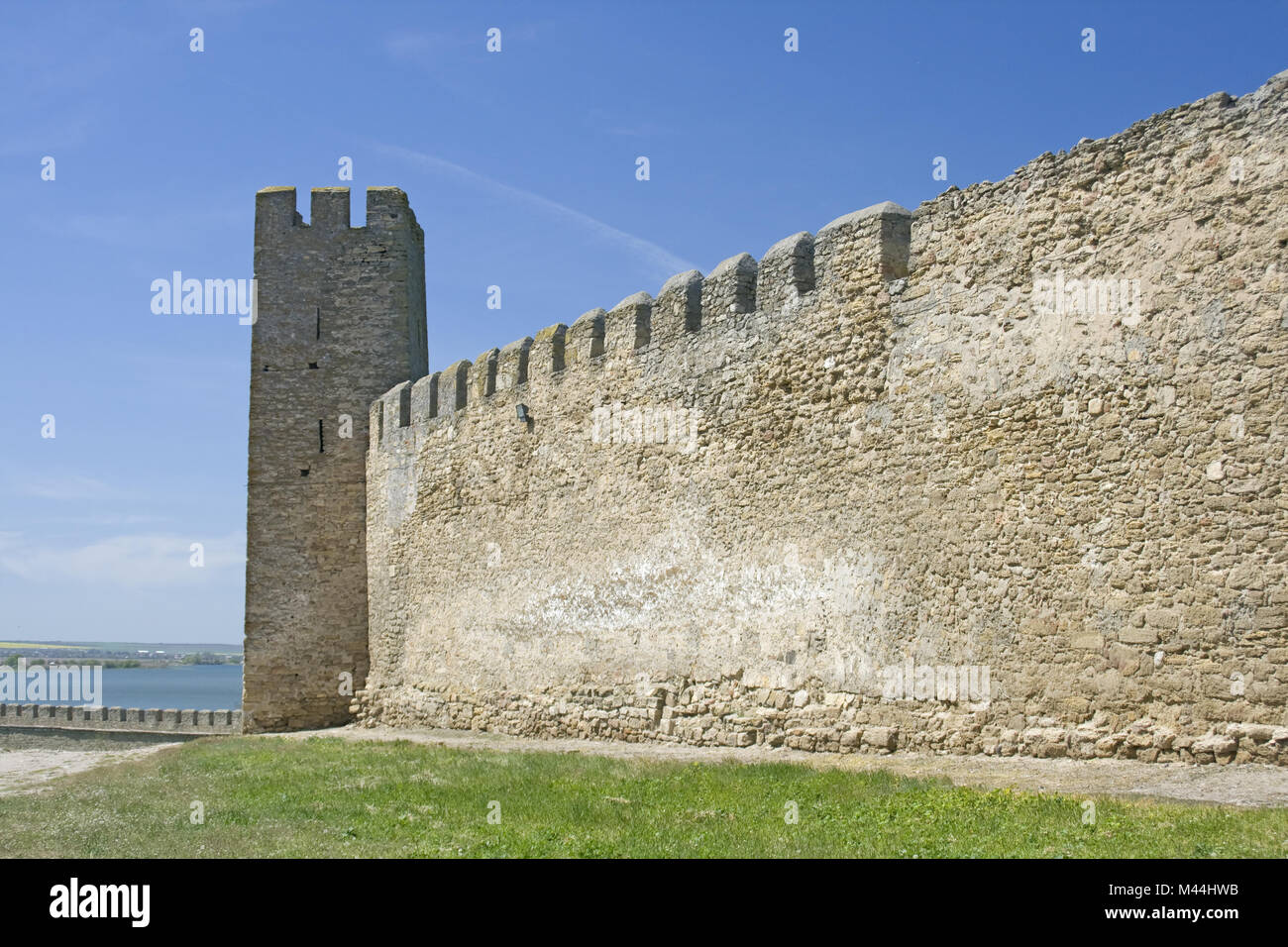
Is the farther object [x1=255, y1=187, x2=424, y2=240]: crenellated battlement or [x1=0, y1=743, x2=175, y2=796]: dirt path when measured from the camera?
[x1=255, y1=187, x2=424, y2=240]: crenellated battlement

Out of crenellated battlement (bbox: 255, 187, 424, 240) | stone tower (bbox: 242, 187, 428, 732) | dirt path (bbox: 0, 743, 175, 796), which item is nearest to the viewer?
dirt path (bbox: 0, 743, 175, 796)

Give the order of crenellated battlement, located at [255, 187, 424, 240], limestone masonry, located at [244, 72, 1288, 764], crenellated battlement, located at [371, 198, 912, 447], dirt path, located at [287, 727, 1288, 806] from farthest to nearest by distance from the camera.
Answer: crenellated battlement, located at [255, 187, 424, 240], crenellated battlement, located at [371, 198, 912, 447], limestone masonry, located at [244, 72, 1288, 764], dirt path, located at [287, 727, 1288, 806]

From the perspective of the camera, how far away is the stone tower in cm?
1752

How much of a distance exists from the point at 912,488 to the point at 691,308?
3.54 m

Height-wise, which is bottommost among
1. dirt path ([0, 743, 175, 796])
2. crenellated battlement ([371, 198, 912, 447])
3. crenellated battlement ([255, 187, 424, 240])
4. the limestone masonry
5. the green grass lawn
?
dirt path ([0, 743, 175, 796])

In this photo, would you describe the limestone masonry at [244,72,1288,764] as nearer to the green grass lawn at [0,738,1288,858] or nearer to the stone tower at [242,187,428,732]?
the green grass lawn at [0,738,1288,858]

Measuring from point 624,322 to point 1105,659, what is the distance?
6551 mm

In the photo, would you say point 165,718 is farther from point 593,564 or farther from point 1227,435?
point 1227,435

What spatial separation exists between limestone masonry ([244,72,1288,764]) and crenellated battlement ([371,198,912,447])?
0.03 meters

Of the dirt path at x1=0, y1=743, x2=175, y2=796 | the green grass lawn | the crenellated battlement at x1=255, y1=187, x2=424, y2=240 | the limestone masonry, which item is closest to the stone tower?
the crenellated battlement at x1=255, y1=187, x2=424, y2=240

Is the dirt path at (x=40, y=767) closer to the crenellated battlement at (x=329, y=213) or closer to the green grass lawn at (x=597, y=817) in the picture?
the green grass lawn at (x=597, y=817)
